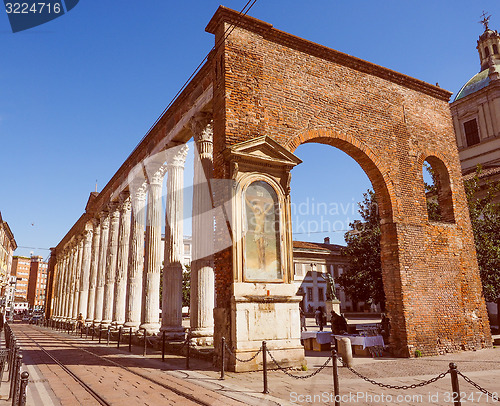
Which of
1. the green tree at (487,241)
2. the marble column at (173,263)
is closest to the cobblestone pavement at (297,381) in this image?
the marble column at (173,263)

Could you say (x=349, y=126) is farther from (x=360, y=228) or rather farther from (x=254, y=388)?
(x=360, y=228)

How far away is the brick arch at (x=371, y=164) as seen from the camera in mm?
10834

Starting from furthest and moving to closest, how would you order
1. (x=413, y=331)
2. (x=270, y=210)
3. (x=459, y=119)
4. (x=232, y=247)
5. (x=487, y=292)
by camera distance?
(x=459, y=119), (x=487, y=292), (x=413, y=331), (x=270, y=210), (x=232, y=247)

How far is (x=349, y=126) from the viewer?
36.5 feet

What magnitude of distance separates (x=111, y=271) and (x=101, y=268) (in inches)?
110

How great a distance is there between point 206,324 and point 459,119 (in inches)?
1341

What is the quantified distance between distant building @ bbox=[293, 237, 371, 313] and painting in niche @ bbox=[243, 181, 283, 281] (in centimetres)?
3947

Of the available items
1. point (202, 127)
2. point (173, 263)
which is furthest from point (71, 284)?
point (202, 127)

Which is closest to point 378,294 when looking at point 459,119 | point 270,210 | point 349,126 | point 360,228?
point 360,228

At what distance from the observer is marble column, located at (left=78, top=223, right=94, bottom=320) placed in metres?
27.2

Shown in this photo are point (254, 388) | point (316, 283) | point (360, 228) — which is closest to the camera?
point (254, 388)

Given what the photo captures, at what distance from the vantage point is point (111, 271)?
21.2 meters

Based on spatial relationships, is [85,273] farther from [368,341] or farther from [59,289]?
[368,341]

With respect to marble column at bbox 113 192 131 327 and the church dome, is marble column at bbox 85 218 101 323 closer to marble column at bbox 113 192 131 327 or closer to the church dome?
marble column at bbox 113 192 131 327
